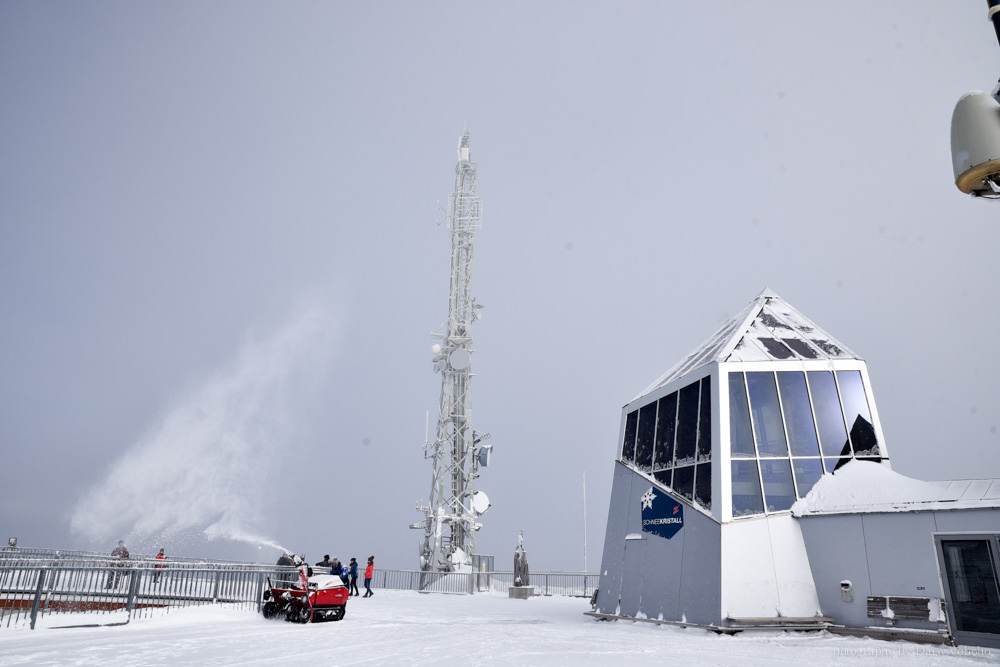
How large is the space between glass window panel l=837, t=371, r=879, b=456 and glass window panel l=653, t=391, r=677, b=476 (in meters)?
4.92

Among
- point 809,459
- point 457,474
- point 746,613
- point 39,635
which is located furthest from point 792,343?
point 457,474

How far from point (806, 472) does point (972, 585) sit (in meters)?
4.53

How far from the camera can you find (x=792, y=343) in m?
19.6

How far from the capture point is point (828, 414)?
58.9 ft

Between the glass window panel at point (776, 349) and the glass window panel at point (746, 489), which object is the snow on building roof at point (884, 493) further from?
the glass window panel at point (776, 349)

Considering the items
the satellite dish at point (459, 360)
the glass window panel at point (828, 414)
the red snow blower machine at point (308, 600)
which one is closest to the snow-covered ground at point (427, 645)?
the red snow blower machine at point (308, 600)

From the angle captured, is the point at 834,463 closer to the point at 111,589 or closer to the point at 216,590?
the point at 216,590

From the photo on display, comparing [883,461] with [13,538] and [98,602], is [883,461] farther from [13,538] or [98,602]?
[13,538]

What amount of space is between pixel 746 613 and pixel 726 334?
951cm

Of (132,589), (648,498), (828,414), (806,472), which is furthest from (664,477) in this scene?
(132,589)

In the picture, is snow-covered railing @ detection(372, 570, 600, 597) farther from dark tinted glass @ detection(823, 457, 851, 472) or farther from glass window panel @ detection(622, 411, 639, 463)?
dark tinted glass @ detection(823, 457, 851, 472)

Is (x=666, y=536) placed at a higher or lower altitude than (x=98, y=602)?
higher

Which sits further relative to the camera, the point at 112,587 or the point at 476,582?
the point at 476,582

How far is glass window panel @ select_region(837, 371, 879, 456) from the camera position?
58.0ft
